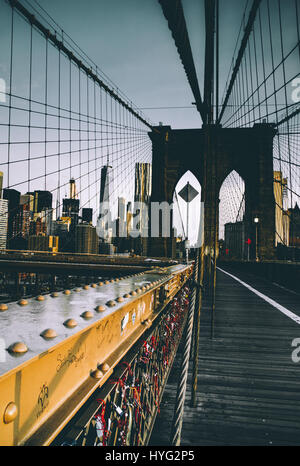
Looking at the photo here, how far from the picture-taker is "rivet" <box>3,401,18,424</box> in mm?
605

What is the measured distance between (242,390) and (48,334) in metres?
3.04

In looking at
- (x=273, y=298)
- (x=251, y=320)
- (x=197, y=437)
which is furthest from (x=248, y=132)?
(x=197, y=437)

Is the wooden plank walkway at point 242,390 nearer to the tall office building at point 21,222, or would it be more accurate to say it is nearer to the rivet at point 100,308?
the rivet at point 100,308

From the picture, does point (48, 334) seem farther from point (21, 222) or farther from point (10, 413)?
point (21, 222)

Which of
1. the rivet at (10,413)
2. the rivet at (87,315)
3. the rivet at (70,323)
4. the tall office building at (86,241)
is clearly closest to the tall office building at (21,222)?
the rivet at (87,315)

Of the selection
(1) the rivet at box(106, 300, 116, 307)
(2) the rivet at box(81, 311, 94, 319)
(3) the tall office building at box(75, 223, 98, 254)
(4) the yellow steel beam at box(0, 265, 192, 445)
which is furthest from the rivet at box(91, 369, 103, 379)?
(3) the tall office building at box(75, 223, 98, 254)

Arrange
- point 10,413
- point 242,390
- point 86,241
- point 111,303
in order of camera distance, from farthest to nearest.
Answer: point 86,241
point 242,390
point 111,303
point 10,413

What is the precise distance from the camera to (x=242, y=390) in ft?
10.4

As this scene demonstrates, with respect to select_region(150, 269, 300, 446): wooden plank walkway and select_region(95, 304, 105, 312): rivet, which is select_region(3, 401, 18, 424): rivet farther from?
select_region(150, 269, 300, 446): wooden plank walkway

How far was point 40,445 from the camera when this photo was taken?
2.31 ft

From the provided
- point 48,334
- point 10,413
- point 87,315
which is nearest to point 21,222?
point 87,315

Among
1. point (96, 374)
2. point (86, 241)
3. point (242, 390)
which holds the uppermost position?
point (86, 241)

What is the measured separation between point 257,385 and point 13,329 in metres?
3.24
